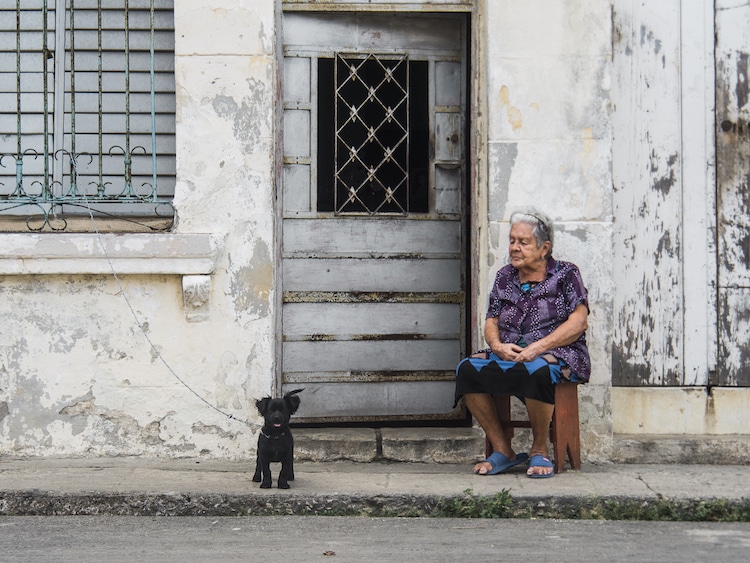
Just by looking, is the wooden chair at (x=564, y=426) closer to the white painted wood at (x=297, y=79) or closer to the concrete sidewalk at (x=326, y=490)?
the concrete sidewalk at (x=326, y=490)

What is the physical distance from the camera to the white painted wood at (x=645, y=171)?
5.95m

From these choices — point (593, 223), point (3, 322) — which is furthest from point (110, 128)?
point (593, 223)

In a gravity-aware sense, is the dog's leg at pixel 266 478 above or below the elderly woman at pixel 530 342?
below

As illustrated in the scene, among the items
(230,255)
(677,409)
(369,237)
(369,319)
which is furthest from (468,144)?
(677,409)

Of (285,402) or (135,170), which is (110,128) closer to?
(135,170)

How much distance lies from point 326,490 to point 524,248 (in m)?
1.54

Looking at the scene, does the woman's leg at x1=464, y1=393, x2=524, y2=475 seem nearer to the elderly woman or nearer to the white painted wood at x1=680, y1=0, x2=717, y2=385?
the elderly woman

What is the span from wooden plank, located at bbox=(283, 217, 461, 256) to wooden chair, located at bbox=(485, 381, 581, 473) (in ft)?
4.33

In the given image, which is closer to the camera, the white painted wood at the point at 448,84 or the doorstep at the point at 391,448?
the doorstep at the point at 391,448

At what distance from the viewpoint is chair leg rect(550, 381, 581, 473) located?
17.5ft

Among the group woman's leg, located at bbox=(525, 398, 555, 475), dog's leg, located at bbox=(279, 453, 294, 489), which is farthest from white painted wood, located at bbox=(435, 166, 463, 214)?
dog's leg, located at bbox=(279, 453, 294, 489)

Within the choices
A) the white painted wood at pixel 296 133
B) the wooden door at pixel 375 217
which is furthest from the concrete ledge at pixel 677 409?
the white painted wood at pixel 296 133

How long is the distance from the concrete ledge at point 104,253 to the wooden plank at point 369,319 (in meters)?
0.83

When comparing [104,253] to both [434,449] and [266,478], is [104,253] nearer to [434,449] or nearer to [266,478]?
[266,478]
